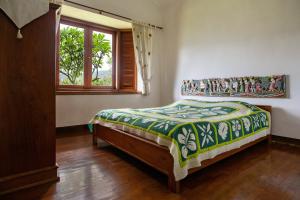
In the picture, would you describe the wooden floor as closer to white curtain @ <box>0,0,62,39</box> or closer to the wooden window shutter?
white curtain @ <box>0,0,62,39</box>

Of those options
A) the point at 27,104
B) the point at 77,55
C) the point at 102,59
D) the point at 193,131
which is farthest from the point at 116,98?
the point at 193,131

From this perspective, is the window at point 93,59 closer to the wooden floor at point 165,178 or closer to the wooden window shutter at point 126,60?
the wooden window shutter at point 126,60

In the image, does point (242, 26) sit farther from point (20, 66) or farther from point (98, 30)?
point (20, 66)

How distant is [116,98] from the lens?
416cm

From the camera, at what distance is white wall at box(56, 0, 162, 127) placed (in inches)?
138

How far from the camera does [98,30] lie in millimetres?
4160

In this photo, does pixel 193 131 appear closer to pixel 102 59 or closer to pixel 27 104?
pixel 27 104

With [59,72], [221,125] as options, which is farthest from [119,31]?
[221,125]

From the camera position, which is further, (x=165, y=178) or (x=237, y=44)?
(x=237, y=44)

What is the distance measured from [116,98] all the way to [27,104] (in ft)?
8.60

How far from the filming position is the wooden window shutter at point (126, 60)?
443cm

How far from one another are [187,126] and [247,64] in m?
2.27

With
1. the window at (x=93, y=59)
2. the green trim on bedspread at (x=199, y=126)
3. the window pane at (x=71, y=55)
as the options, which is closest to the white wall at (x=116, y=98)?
the window at (x=93, y=59)

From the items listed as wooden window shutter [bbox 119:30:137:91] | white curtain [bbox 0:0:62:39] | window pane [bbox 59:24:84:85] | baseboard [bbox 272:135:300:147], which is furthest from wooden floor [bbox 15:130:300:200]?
wooden window shutter [bbox 119:30:137:91]
